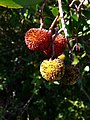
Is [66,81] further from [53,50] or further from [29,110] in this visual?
[29,110]

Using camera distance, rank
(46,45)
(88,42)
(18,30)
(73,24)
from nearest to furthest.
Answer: (46,45) → (73,24) → (88,42) → (18,30)

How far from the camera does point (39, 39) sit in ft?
3.34

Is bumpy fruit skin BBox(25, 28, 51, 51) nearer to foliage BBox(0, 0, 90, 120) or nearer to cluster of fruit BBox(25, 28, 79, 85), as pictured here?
cluster of fruit BBox(25, 28, 79, 85)

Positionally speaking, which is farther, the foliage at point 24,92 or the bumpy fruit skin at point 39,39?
the foliage at point 24,92

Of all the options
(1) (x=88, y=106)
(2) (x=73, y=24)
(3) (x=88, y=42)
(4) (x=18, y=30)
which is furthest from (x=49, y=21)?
(1) (x=88, y=106)

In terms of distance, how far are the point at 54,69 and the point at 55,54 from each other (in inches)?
1.9

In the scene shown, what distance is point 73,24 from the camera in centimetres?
139

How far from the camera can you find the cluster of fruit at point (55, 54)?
39.0 inches

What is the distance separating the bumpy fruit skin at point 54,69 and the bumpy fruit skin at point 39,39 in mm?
46

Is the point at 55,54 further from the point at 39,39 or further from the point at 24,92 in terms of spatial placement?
the point at 24,92

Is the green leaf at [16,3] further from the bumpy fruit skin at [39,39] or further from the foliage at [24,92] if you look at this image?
the foliage at [24,92]

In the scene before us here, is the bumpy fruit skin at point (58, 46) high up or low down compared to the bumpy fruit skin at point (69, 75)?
up

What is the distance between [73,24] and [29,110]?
6.81 feet

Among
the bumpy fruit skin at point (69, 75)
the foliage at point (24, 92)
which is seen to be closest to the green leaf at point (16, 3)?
the bumpy fruit skin at point (69, 75)
